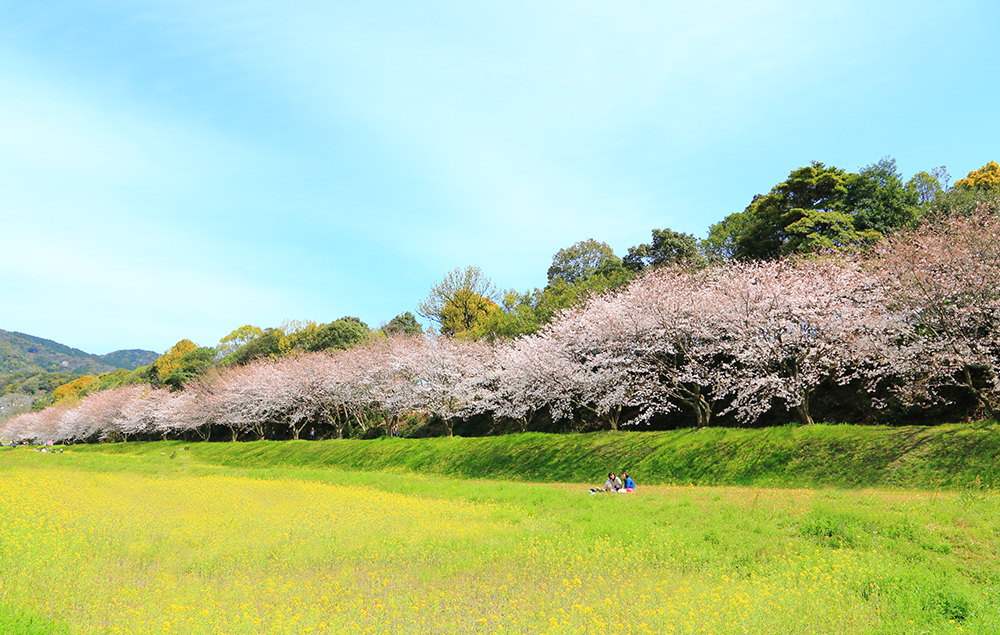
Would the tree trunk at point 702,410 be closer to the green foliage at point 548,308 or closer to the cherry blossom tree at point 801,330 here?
the cherry blossom tree at point 801,330

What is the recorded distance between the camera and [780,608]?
8906mm

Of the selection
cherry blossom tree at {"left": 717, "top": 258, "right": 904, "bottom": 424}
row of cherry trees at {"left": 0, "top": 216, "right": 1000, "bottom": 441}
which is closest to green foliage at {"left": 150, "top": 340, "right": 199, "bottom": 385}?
row of cherry trees at {"left": 0, "top": 216, "right": 1000, "bottom": 441}

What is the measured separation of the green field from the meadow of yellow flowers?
0.05 metres

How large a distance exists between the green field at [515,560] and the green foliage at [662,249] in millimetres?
34912

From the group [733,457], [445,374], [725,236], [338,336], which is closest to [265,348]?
[338,336]

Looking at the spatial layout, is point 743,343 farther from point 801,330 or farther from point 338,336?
point 338,336

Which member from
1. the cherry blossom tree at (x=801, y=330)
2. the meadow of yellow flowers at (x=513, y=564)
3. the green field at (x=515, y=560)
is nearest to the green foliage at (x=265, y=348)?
the green field at (x=515, y=560)

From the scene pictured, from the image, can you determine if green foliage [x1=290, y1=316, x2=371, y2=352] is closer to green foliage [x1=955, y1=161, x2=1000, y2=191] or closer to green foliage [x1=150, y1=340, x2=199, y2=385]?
green foliage [x1=150, y1=340, x2=199, y2=385]

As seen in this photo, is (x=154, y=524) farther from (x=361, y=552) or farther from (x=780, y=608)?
(x=780, y=608)

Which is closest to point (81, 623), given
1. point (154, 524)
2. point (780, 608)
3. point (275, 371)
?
point (154, 524)

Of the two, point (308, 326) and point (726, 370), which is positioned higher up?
point (308, 326)

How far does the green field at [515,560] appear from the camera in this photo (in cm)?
845

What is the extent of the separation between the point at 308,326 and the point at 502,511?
2898 inches

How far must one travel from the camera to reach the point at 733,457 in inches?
886
